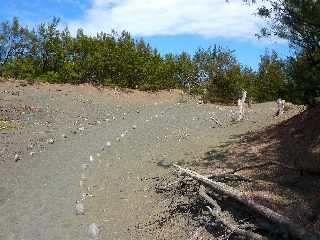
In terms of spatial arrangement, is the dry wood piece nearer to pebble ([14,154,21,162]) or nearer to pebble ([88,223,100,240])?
pebble ([14,154,21,162])

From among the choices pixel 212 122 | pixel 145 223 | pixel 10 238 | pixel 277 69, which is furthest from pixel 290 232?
pixel 277 69

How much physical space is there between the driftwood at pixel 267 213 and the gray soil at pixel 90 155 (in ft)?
3.20

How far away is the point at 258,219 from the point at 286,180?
2.13 meters

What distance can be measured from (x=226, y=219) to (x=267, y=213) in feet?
2.66

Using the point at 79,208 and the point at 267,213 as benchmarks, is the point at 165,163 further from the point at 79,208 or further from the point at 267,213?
the point at 267,213

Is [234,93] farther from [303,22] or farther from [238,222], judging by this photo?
[238,222]

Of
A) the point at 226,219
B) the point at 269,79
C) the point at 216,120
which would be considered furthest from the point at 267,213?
the point at 269,79

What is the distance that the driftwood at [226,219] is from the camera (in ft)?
24.7

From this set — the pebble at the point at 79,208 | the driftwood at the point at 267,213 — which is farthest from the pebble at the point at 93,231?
the driftwood at the point at 267,213

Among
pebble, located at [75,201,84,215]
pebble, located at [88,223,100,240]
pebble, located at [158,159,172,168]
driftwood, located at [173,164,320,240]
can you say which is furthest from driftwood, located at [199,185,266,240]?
pebble, located at [158,159,172,168]

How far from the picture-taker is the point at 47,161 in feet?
44.8

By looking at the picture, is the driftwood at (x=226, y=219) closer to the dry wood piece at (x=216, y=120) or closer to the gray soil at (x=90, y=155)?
the gray soil at (x=90, y=155)

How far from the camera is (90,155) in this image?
47.2ft

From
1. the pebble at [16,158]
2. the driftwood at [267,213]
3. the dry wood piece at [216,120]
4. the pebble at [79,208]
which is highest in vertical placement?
the dry wood piece at [216,120]
